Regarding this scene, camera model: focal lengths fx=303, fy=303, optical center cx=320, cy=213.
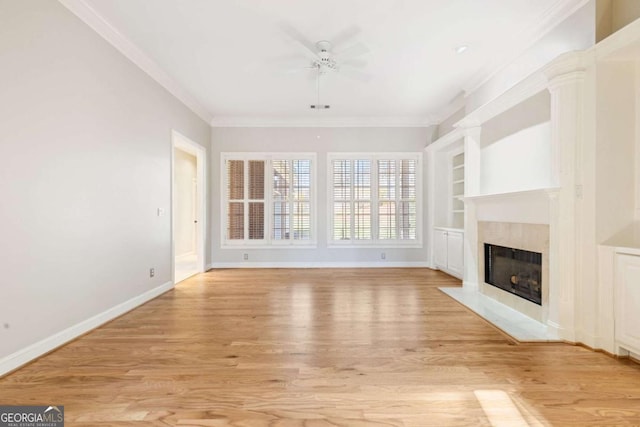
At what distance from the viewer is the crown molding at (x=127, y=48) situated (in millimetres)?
2756

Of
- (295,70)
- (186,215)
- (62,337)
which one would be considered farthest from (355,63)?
(186,215)

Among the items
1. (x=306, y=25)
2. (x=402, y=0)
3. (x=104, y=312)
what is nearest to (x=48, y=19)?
(x=306, y=25)

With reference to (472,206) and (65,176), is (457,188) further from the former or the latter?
(65,176)

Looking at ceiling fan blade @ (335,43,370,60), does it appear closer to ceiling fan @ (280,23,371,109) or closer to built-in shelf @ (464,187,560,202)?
ceiling fan @ (280,23,371,109)

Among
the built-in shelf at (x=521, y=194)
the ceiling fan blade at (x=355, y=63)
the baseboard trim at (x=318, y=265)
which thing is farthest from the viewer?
the baseboard trim at (x=318, y=265)

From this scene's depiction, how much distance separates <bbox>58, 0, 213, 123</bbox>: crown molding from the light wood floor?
9.66ft

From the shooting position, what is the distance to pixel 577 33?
8.78 ft

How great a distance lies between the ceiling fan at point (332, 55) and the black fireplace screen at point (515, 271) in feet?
9.57

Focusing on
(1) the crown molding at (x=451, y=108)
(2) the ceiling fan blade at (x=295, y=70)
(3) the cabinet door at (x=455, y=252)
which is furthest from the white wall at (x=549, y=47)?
(2) the ceiling fan blade at (x=295, y=70)

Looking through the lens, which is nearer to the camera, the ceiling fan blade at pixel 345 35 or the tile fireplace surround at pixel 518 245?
the tile fireplace surround at pixel 518 245

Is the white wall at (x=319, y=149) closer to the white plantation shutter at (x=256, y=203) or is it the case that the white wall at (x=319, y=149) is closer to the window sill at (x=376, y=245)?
the window sill at (x=376, y=245)

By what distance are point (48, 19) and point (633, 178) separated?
485cm

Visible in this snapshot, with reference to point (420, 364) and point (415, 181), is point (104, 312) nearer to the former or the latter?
point (420, 364)

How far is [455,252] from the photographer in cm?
528
